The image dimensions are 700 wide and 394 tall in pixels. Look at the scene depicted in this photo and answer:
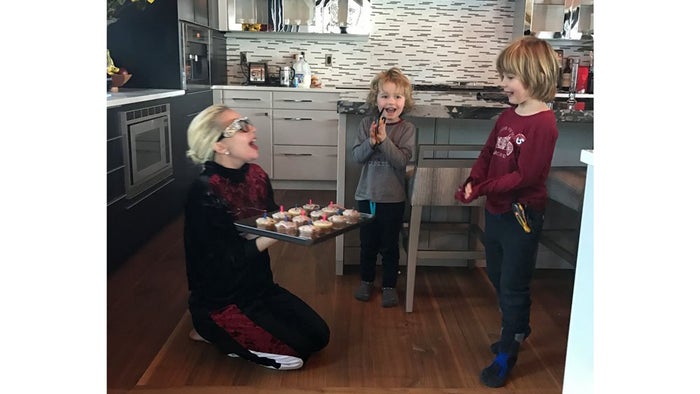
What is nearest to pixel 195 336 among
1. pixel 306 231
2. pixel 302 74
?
pixel 306 231

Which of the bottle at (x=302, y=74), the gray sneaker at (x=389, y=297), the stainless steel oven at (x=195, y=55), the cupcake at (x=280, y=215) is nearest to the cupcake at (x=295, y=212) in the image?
the cupcake at (x=280, y=215)

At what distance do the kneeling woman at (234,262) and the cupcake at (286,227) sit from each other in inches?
2.9

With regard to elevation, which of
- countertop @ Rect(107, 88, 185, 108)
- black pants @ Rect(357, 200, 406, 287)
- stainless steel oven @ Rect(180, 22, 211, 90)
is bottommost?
black pants @ Rect(357, 200, 406, 287)

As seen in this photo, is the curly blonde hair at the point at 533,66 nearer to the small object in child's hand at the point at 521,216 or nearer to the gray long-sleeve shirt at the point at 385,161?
the small object in child's hand at the point at 521,216

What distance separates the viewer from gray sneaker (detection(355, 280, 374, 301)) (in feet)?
7.80

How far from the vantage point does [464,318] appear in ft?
7.34

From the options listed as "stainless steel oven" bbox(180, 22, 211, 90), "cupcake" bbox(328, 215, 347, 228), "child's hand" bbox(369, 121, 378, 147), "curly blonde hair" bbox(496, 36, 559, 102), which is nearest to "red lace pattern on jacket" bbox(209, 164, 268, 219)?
"cupcake" bbox(328, 215, 347, 228)

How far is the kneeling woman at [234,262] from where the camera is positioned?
5.52ft

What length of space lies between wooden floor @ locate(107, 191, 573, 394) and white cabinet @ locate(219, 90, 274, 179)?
2.01 m

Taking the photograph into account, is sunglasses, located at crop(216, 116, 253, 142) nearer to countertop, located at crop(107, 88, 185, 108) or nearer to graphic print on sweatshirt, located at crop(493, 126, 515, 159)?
countertop, located at crop(107, 88, 185, 108)

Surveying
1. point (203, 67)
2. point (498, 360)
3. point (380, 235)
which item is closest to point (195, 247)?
point (380, 235)
